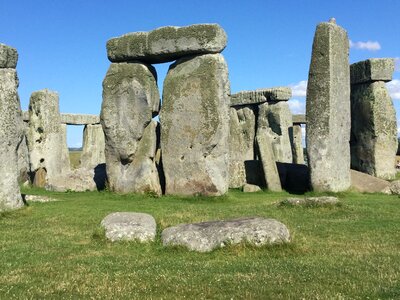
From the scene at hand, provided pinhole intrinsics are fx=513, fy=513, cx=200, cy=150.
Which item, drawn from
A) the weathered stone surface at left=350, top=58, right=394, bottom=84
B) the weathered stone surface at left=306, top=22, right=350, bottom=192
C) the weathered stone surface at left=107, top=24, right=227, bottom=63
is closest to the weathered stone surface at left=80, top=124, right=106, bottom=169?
the weathered stone surface at left=107, top=24, right=227, bottom=63

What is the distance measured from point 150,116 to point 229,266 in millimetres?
10501

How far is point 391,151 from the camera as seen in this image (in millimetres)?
19359

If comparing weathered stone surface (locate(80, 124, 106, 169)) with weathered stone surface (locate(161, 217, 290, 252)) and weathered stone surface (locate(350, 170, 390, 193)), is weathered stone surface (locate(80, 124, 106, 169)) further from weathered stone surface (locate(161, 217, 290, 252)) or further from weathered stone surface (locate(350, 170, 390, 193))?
weathered stone surface (locate(161, 217, 290, 252))

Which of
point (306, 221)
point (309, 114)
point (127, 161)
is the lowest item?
point (306, 221)

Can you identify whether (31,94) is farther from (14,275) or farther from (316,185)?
(14,275)

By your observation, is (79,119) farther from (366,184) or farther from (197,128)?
(366,184)

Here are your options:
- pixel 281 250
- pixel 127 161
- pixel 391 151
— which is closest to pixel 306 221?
pixel 281 250

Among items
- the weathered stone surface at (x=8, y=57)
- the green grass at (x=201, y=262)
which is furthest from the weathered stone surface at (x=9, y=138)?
the green grass at (x=201, y=262)

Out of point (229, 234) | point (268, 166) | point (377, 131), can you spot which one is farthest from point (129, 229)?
point (377, 131)

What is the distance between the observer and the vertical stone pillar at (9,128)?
11.2 metres

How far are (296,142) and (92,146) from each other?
452 inches

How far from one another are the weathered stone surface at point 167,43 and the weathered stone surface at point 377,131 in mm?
7142

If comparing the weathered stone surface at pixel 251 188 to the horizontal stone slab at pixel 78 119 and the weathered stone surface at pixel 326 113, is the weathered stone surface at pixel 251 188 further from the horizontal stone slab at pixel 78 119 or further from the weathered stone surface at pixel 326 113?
the horizontal stone slab at pixel 78 119

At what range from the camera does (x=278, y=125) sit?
1009 inches
